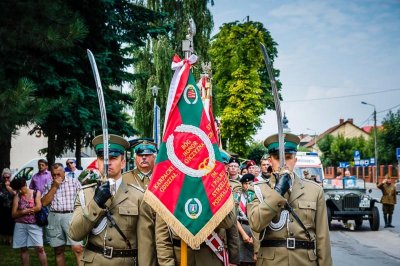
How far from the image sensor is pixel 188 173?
5094 millimetres

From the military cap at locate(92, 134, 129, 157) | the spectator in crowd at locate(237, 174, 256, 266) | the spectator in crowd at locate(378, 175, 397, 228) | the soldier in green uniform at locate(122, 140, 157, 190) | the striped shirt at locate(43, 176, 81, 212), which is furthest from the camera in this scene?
the spectator in crowd at locate(378, 175, 397, 228)

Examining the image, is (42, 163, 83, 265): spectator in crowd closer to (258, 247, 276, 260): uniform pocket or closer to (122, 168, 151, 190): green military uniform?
(122, 168, 151, 190): green military uniform

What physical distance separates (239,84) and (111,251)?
31.5 meters

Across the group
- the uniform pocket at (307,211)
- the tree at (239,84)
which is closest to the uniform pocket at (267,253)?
the uniform pocket at (307,211)

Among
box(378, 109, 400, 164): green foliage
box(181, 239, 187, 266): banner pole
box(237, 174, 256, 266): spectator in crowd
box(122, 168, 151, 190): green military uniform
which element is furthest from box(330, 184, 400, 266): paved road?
box(378, 109, 400, 164): green foliage

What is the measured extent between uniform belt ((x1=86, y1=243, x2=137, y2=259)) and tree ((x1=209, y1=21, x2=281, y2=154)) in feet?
94.2

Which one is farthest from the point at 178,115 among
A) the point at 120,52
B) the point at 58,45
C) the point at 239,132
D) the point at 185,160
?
the point at 239,132

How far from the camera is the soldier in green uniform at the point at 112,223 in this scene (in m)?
4.74

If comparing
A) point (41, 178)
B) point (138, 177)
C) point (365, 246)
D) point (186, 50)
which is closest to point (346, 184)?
point (365, 246)

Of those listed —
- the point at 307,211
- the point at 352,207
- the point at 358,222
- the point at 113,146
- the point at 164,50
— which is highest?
the point at 164,50

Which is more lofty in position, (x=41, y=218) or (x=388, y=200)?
(x=41, y=218)

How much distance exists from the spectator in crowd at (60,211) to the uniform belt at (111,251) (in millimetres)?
4871

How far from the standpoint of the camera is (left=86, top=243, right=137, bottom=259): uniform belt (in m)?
4.86

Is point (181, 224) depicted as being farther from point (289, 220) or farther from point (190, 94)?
point (190, 94)
